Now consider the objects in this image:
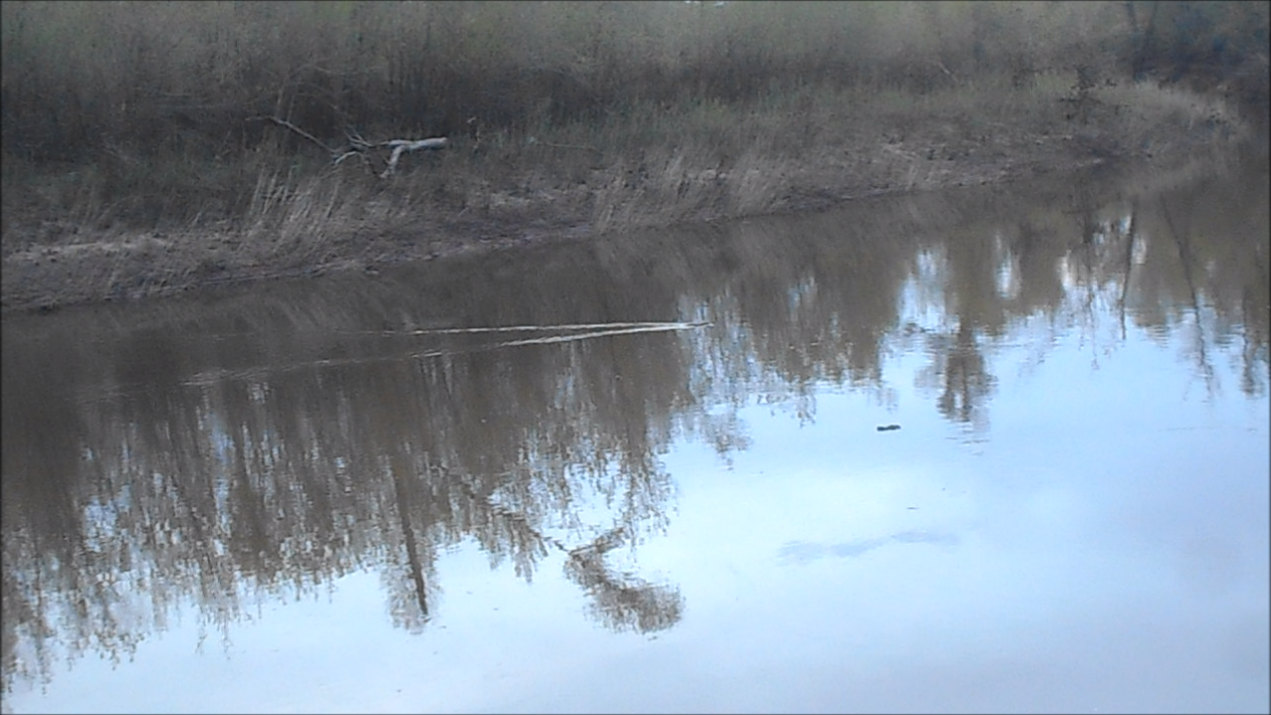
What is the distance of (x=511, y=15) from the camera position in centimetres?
2466

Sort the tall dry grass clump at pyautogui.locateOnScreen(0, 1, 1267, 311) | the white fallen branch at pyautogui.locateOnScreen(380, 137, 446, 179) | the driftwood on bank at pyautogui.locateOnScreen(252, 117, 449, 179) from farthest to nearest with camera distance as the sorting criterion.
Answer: the white fallen branch at pyautogui.locateOnScreen(380, 137, 446, 179), the driftwood on bank at pyautogui.locateOnScreen(252, 117, 449, 179), the tall dry grass clump at pyautogui.locateOnScreen(0, 1, 1267, 311)

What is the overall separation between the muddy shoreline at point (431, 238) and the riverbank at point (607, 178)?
0.10 ft

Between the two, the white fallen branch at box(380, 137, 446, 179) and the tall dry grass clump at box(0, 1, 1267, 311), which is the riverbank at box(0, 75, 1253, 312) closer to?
the tall dry grass clump at box(0, 1, 1267, 311)

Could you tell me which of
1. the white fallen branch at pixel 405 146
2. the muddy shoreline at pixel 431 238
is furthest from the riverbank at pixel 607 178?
the white fallen branch at pixel 405 146

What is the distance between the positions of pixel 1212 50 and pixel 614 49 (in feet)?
45.0

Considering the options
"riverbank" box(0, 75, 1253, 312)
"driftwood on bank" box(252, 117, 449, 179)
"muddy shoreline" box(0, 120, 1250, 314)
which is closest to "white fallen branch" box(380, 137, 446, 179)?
"driftwood on bank" box(252, 117, 449, 179)

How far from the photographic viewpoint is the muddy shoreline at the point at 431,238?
663 inches

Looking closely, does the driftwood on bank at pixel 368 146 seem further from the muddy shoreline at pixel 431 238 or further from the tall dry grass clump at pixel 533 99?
the muddy shoreline at pixel 431 238

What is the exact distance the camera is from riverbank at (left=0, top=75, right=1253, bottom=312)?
17.6 metres

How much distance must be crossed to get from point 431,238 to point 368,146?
86.5 inches

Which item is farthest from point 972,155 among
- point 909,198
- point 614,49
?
point 614,49

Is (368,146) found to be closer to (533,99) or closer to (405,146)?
(405,146)

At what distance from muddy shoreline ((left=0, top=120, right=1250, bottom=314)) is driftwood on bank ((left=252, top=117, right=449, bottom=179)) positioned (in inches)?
53.6

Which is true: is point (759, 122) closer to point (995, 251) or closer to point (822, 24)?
point (822, 24)
